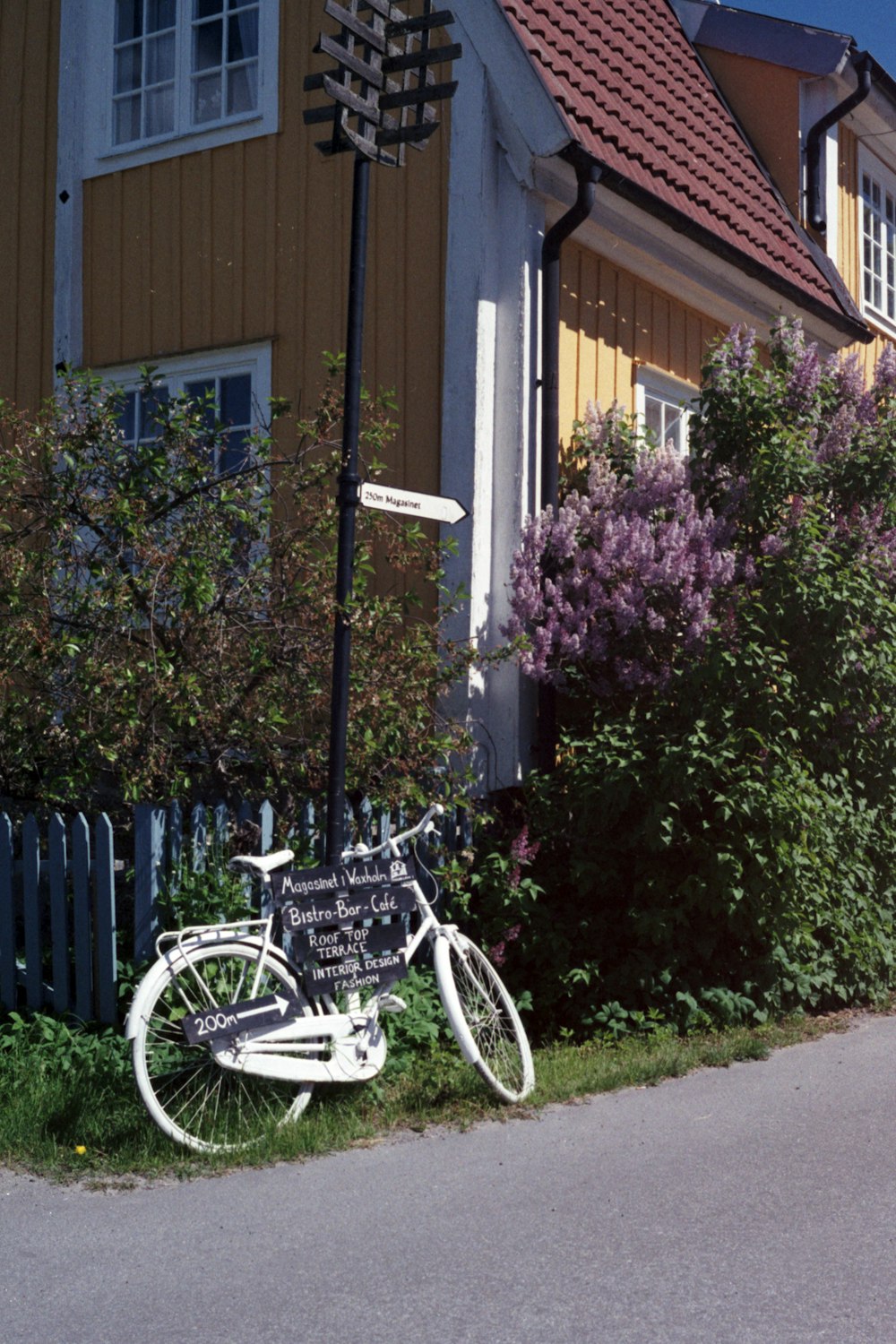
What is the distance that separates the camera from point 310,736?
7.25m

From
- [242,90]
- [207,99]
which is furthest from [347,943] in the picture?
[207,99]

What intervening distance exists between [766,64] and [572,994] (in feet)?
30.7

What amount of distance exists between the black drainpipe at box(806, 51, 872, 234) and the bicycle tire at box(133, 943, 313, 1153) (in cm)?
974

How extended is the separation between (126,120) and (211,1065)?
25.4 ft

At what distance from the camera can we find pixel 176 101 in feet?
34.1

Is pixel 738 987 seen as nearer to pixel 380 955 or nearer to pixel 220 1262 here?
pixel 380 955

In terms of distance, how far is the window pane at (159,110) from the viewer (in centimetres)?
1053

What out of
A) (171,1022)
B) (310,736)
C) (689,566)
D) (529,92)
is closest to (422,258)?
(529,92)

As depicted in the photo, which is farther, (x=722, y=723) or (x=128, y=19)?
(x=128, y=19)

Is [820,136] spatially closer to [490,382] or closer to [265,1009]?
[490,382]

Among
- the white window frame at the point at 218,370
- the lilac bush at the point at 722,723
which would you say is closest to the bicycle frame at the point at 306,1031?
the lilac bush at the point at 722,723

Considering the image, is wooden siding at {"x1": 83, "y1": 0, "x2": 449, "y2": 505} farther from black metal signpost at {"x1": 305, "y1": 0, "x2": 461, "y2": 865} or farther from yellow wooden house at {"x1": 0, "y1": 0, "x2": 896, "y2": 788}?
black metal signpost at {"x1": 305, "y1": 0, "x2": 461, "y2": 865}

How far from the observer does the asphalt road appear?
12.3 feet

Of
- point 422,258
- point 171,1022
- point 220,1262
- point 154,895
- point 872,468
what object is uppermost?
point 422,258
